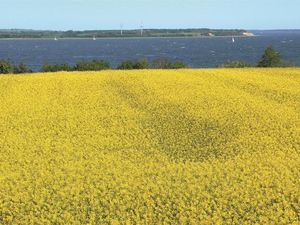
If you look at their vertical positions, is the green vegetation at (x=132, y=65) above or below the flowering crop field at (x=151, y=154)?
below

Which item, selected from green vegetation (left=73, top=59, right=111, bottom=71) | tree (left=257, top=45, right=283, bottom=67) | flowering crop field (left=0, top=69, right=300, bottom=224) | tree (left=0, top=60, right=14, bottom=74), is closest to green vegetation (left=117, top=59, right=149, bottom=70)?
green vegetation (left=73, top=59, right=111, bottom=71)

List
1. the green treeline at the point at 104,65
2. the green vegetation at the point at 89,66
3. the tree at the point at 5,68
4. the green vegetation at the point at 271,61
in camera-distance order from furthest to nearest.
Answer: the green vegetation at the point at 271,61 < the green treeline at the point at 104,65 < the green vegetation at the point at 89,66 < the tree at the point at 5,68

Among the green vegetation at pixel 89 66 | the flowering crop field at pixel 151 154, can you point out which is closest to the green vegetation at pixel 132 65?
the green vegetation at pixel 89 66

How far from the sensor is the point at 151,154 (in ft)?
57.9

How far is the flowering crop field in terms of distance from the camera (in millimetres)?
13312

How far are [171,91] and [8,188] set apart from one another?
15040 mm

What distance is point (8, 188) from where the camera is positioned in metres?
14.8

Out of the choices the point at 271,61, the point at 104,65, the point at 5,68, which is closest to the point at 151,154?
the point at 5,68

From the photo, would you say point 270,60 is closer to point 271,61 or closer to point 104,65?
point 271,61

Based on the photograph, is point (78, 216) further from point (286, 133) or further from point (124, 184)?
point (286, 133)

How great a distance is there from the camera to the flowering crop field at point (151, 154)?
1331 cm

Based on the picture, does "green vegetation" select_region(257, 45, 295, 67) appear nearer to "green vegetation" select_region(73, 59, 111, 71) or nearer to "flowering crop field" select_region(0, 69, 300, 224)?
"green vegetation" select_region(73, 59, 111, 71)

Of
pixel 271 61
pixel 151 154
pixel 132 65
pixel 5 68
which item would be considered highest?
pixel 151 154

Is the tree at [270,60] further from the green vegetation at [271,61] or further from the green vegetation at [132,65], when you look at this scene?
the green vegetation at [132,65]
